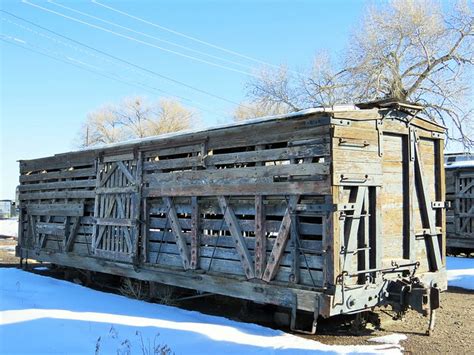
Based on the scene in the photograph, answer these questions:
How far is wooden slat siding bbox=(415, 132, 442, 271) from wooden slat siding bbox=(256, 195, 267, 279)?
2.64 meters

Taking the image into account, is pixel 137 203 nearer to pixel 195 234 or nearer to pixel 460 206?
pixel 195 234

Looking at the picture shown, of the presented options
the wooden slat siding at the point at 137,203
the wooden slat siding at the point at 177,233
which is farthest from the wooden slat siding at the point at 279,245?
the wooden slat siding at the point at 137,203

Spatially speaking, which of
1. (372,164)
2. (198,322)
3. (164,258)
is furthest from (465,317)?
(164,258)

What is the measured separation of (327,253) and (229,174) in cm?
213

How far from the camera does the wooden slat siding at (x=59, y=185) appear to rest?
1142 cm

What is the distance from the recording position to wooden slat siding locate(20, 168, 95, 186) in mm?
11453

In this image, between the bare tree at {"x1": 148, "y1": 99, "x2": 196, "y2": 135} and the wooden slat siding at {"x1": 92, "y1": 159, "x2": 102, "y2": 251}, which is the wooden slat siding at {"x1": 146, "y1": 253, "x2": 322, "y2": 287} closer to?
the wooden slat siding at {"x1": 92, "y1": 159, "x2": 102, "y2": 251}

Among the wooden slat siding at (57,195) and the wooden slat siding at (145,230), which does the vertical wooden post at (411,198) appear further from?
the wooden slat siding at (57,195)

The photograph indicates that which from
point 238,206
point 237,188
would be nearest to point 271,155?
point 237,188

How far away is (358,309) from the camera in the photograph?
6773 mm

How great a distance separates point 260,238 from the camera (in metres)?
7.40

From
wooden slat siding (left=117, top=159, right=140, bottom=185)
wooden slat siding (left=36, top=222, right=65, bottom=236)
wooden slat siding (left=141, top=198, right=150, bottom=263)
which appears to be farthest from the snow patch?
wooden slat siding (left=36, top=222, right=65, bottom=236)

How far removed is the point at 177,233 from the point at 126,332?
2.46m

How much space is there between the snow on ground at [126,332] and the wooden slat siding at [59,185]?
3318 mm
